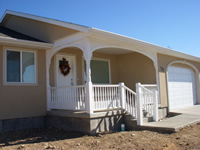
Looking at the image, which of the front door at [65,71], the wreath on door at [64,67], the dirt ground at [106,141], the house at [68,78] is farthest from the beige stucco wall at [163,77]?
the wreath on door at [64,67]

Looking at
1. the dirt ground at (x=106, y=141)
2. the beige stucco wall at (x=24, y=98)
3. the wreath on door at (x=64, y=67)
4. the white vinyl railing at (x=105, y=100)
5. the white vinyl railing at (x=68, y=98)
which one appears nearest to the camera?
the dirt ground at (x=106, y=141)

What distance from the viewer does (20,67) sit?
8.21m

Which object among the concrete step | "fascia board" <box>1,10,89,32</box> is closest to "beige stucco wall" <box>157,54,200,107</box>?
the concrete step

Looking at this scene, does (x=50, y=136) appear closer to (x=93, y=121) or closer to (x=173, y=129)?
(x=93, y=121)

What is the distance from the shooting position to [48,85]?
8656 millimetres

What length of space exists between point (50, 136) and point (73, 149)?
1762 millimetres

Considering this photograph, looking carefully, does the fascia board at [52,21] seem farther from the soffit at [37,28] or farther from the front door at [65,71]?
the front door at [65,71]

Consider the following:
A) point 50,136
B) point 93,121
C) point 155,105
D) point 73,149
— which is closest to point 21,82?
point 50,136

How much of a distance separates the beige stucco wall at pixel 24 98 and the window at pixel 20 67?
232 millimetres

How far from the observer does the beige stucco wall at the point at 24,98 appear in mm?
7740

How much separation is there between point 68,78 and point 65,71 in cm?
41

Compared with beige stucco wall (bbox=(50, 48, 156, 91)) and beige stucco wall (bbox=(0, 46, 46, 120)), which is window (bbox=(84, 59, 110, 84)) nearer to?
beige stucco wall (bbox=(50, 48, 156, 91))

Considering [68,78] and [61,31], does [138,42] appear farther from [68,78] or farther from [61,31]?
[68,78]

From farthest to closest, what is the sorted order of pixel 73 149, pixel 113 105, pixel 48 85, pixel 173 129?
1. pixel 48 85
2. pixel 113 105
3. pixel 173 129
4. pixel 73 149
